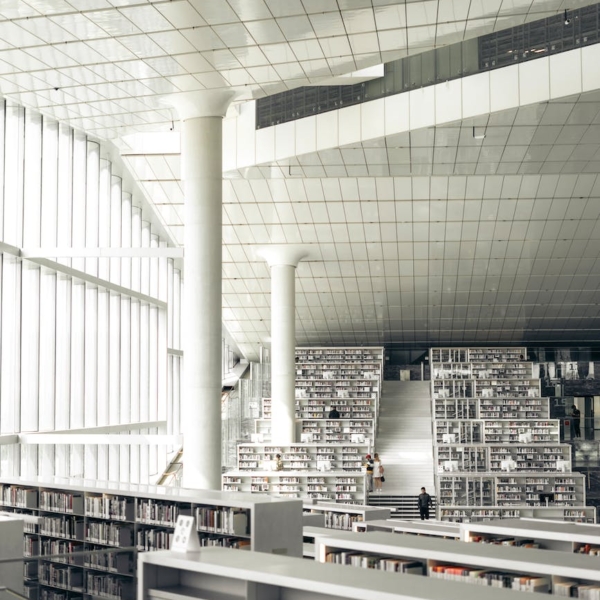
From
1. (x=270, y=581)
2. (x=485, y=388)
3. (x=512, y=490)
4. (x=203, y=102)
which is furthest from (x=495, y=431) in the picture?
(x=270, y=581)

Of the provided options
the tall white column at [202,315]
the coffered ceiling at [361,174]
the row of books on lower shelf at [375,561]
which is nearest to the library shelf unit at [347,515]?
the tall white column at [202,315]

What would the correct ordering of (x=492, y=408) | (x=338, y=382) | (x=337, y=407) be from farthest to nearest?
(x=338, y=382) < (x=337, y=407) < (x=492, y=408)

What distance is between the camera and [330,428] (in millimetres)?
25047

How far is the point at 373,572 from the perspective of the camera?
15.5ft

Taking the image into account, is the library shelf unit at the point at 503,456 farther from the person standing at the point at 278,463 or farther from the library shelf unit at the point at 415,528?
the library shelf unit at the point at 415,528

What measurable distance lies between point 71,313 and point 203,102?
261 inches

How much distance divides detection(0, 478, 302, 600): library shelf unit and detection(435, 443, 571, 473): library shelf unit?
40.5 feet

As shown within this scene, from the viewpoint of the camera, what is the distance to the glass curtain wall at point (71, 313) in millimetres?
15266

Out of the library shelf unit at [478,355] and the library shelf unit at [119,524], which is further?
the library shelf unit at [478,355]

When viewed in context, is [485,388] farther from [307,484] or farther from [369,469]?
[307,484]

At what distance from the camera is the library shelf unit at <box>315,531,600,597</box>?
5176 mm

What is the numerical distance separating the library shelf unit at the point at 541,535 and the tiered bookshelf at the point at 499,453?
444 inches

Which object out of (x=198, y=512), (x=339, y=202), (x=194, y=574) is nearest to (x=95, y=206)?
(x=339, y=202)

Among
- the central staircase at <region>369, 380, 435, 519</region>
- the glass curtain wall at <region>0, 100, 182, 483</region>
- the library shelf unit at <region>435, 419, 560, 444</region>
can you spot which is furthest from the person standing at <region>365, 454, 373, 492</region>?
the glass curtain wall at <region>0, 100, 182, 483</region>
